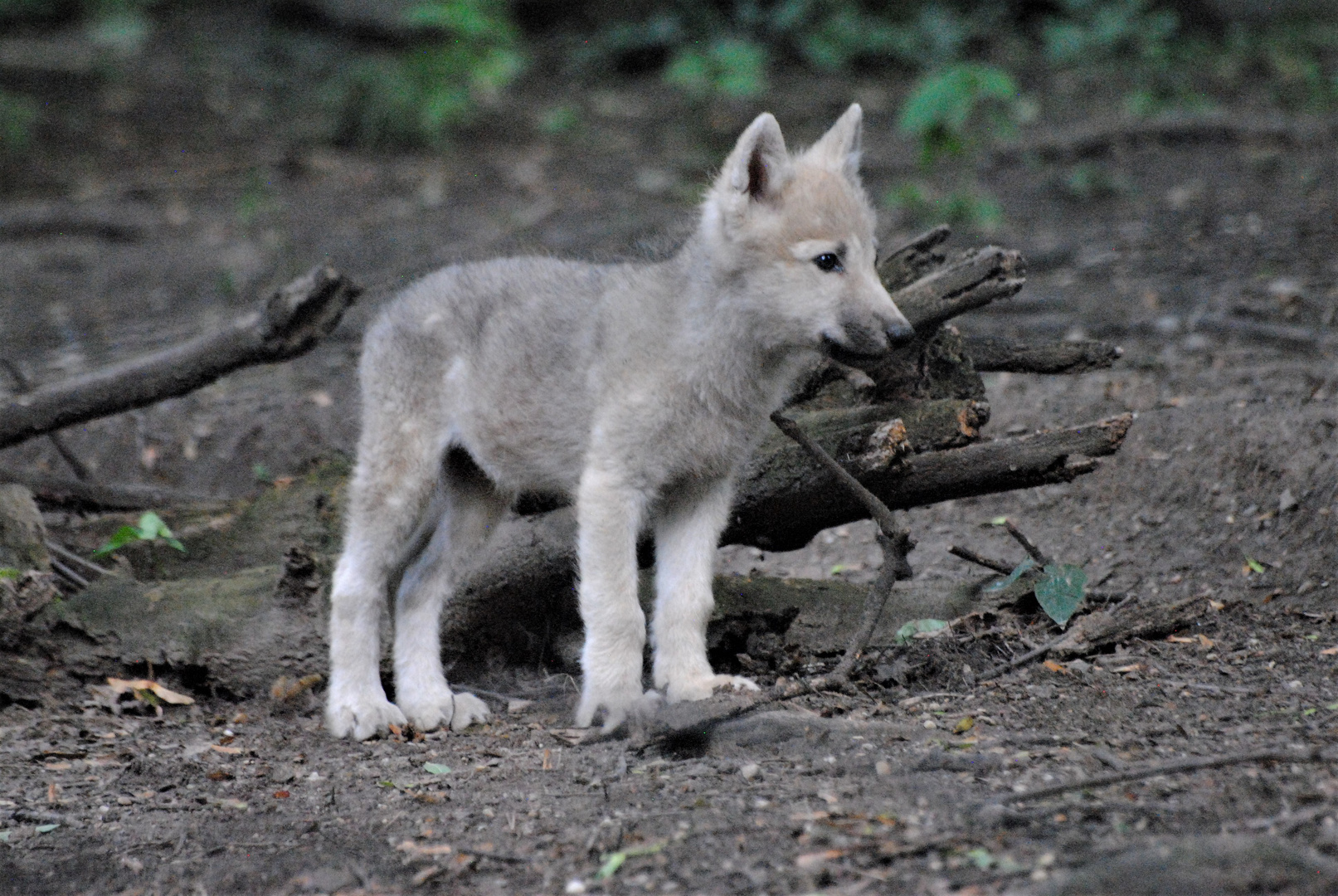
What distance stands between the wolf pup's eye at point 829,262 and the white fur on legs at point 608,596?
105cm

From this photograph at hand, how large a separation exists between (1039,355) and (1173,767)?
7.48 ft

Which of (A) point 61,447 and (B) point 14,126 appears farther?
(B) point 14,126

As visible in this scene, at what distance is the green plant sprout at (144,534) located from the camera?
228 inches

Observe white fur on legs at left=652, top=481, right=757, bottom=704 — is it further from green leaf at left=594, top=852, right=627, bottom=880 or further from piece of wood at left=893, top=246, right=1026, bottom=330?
green leaf at left=594, top=852, right=627, bottom=880

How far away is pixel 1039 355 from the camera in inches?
209

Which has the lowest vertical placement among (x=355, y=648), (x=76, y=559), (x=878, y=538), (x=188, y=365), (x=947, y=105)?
(x=355, y=648)

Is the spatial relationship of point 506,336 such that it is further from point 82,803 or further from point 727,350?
point 82,803

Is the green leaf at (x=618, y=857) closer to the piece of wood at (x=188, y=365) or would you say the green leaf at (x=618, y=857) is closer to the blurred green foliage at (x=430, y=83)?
the piece of wood at (x=188, y=365)

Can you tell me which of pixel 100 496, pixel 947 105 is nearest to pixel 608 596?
pixel 100 496

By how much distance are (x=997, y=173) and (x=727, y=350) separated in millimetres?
8855

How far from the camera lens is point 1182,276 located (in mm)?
9547

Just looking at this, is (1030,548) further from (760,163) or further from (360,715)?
(360,715)

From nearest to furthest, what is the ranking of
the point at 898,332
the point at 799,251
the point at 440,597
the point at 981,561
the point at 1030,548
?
the point at 898,332 < the point at 799,251 < the point at 1030,548 < the point at 981,561 < the point at 440,597

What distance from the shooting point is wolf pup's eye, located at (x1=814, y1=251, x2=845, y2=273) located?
4.70m
